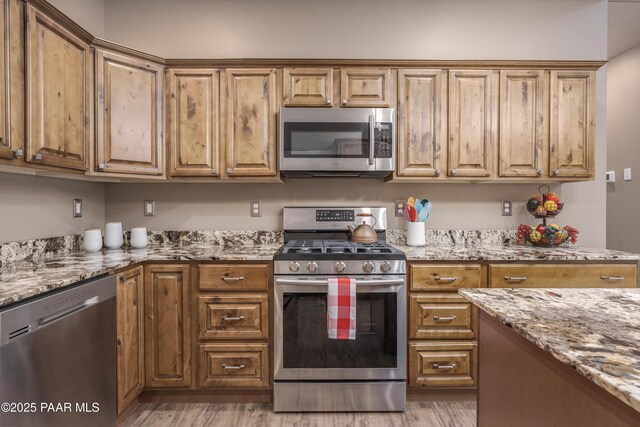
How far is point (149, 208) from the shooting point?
108 inches

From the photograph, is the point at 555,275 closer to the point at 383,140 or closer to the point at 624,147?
the point at 383,140

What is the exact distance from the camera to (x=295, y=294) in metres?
2.07

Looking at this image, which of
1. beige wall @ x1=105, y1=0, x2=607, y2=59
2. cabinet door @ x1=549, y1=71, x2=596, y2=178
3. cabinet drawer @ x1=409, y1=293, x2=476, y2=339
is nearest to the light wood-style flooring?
cabinet drawer @ x1=409, y1=293, x2=476, y2=339

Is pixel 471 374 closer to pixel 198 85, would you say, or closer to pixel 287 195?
pixel 287 195

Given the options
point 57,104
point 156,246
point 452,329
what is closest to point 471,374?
point 452,329

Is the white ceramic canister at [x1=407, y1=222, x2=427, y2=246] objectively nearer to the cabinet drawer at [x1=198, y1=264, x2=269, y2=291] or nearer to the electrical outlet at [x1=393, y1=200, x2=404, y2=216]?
the electrical outlet at [x1=393, y1=200, x2=404, y2=216]

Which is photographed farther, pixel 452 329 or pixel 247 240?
pixel 247 240

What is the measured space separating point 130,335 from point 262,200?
4.25 feet

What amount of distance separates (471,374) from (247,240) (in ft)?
5.94

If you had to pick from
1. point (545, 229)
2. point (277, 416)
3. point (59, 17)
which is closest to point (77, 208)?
point (59, 17)

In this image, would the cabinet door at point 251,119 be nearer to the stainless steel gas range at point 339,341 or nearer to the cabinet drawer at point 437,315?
the stainless steel gas range at point 339,341

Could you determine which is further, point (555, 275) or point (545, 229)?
point (545, 229)

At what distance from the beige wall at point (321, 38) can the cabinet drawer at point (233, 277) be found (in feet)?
2.31

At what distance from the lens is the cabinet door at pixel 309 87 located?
95.0 inches
